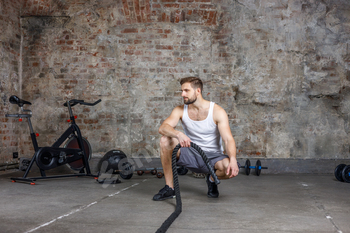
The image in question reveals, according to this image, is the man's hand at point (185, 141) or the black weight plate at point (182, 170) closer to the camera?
the man's hand at point (185, 141)

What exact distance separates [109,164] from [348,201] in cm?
302

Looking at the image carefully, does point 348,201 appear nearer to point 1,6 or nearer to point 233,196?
point 233,196

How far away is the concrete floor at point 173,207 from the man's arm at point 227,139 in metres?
0.32

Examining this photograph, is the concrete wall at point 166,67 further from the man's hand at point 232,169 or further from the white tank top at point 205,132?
the man's hand at point 232,169

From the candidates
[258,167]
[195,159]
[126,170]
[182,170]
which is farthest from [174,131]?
[258,167]

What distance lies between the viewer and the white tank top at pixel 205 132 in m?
2.84

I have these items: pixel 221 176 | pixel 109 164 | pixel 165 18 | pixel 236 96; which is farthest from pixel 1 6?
pixel 221 176

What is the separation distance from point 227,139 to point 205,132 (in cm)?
27

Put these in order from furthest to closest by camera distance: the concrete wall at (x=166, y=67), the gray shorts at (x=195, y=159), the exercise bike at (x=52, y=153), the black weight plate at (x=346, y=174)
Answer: the concrete wall at (x=166, y=67), the black weight plate at (x=346, y=174), the exercise bike at (x=52, y=153), the gray shorts at (x=195, y=159)

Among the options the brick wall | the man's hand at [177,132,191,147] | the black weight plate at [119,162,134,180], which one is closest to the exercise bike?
the black weight plate at [119,162,134,180]

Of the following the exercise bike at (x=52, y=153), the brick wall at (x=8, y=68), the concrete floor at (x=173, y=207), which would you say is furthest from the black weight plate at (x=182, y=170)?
the brick wall at (x=8, y=68)

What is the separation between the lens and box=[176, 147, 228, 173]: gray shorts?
8.99 feet

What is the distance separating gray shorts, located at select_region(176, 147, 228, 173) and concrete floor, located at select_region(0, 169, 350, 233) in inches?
12.1

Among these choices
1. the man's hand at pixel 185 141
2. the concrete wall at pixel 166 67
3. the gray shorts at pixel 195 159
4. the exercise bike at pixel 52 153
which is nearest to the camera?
the man's hand at pixel 185 141
